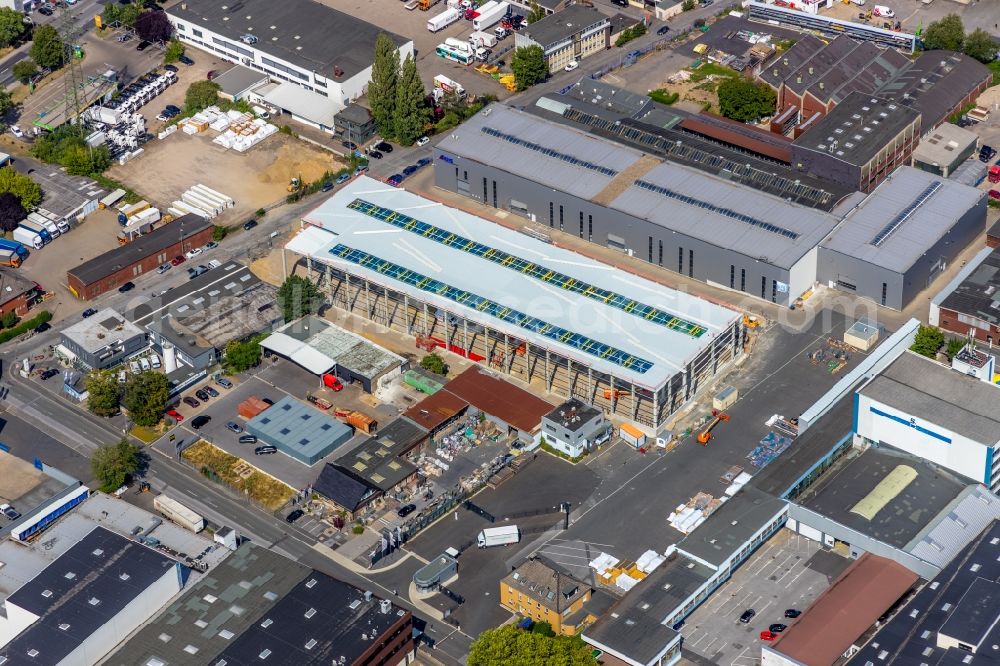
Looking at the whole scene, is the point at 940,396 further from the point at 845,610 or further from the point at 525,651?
the point at 525,651

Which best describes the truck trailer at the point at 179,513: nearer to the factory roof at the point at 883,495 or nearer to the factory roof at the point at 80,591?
the factory roof at the point at 80,591

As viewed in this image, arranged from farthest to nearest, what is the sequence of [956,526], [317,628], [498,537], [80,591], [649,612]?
[498,537], [956,526], [80,591], [649,612], [317,628]

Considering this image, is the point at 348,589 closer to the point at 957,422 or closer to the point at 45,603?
the point at 45,603

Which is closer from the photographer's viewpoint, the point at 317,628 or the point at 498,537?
the point at 317,628

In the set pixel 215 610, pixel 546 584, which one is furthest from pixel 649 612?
pixel 215 610

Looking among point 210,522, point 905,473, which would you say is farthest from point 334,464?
point 905,473

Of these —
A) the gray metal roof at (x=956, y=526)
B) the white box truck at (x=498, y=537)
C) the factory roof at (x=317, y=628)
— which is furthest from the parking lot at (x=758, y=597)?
the factory roof at (x=317, y=628)
